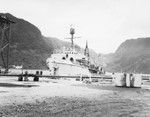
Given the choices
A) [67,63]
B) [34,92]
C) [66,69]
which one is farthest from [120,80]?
[34,92]

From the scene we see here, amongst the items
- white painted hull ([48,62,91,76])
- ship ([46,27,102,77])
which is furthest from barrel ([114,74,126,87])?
white painted hull ([48,62,91,76])

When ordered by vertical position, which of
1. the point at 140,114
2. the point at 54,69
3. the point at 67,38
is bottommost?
the point at 140,114

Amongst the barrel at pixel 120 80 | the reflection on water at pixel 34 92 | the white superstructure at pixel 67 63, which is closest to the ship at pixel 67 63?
the white superstructure at pixel 67 63

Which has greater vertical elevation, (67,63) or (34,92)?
(67,63)

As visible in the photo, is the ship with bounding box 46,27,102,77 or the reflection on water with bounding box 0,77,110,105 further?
the ship with bounding box 46,27,102,77


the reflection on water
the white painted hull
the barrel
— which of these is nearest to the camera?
the reflection on water

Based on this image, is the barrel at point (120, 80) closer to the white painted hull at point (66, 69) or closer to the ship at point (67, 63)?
the ship at point (67, 63)

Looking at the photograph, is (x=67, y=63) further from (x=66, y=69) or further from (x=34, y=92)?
(x=34, y=92)

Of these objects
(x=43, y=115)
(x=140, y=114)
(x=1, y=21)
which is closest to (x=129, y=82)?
(x=1, y=21)

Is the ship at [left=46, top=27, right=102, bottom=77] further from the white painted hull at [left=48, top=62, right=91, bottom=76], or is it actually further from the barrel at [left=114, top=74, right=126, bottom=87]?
the barrel at [left=114, top=74, right=126, bottom=87]

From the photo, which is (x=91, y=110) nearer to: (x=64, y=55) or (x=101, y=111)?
(x=101, y=111)

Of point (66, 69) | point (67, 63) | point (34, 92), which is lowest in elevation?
point (34, 92)
